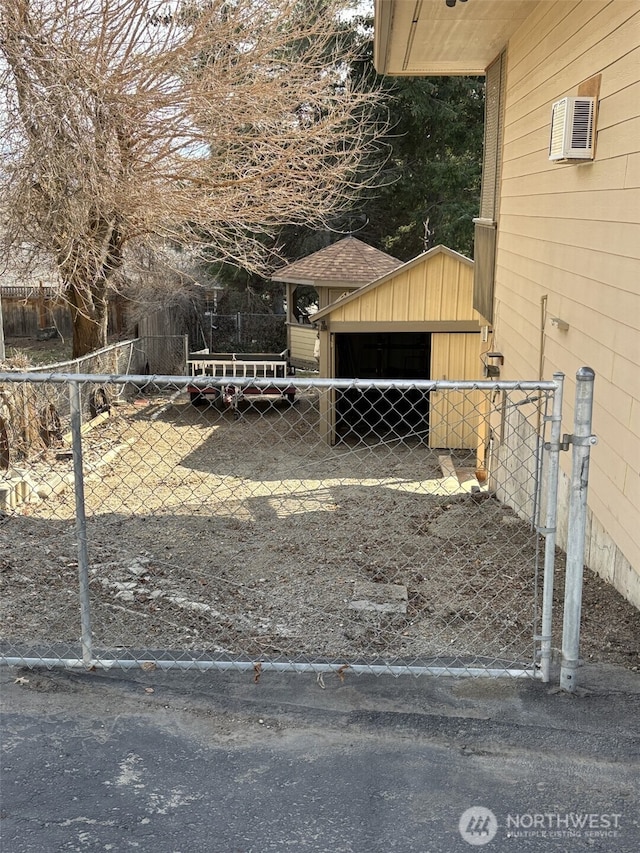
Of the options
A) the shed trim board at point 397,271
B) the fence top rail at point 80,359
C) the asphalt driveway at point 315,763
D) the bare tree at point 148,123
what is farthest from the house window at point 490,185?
the asphalt driveway at point 315,763

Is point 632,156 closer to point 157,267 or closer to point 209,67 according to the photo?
point 209,67

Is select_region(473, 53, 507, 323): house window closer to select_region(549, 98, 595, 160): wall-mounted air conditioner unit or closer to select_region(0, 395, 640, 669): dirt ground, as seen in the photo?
select_region(0, 395, 640, 669): dirt ground

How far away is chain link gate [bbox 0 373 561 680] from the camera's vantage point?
146 inches

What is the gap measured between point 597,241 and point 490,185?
595 cm

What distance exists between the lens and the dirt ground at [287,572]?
4.34m

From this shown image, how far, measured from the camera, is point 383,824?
2652 millimetres

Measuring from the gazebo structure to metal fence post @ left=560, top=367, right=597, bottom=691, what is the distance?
49.6ft

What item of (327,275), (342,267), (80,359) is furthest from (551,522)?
(342,267)

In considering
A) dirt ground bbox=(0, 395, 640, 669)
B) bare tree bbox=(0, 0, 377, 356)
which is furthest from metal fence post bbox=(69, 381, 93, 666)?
bare tree bbox=(0, 0, 377, 356)

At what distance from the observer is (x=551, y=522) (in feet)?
10.7

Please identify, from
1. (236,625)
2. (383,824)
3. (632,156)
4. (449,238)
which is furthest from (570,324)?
(449,238)

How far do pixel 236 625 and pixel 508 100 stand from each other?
7596mm

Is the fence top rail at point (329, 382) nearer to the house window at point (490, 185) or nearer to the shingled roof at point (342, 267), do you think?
the house window at point (490, 185)

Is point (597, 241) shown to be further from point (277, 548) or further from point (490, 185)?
point (490, 185)
